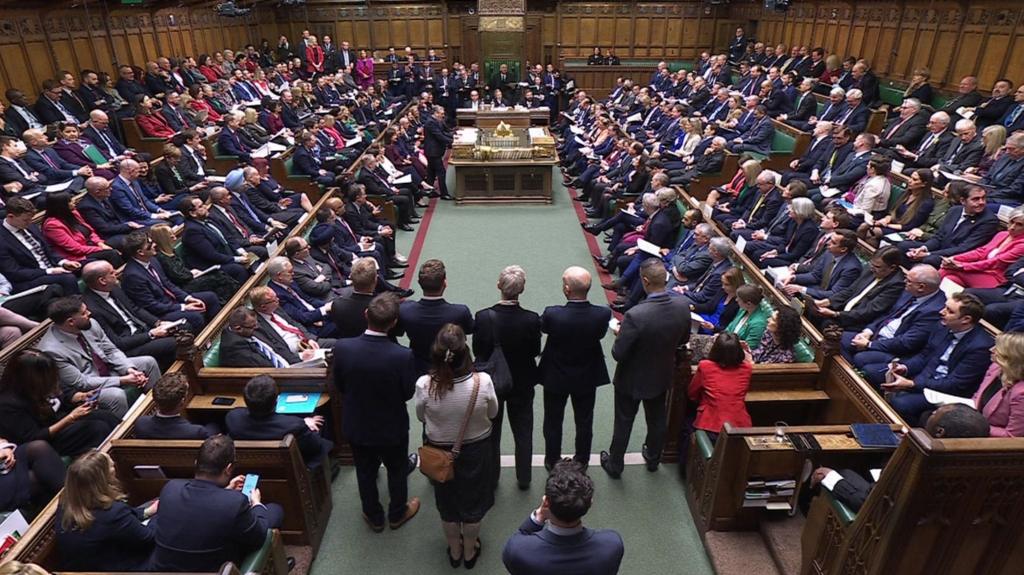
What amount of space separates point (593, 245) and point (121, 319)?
5224mm

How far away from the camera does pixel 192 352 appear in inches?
133

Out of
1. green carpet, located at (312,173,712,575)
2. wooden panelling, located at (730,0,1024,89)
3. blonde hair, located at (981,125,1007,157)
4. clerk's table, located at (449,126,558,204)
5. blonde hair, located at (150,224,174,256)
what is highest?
wooden panelling, located at (730,0,1024,89)

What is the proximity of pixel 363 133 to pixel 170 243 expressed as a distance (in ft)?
20.7

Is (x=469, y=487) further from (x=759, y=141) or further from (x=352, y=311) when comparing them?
(x=759, y=141)

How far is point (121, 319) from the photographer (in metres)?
4.03

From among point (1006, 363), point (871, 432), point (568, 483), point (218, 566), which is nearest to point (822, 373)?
point (871, 432)

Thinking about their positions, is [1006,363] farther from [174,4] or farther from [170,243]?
[174,4]

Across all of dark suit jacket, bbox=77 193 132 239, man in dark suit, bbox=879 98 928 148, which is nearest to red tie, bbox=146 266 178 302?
dark suit jacket, bbox=77 193 132 239

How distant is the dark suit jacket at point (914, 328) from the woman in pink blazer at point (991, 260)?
982 millimetres

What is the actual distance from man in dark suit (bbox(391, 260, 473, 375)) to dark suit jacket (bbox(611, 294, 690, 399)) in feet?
2.82

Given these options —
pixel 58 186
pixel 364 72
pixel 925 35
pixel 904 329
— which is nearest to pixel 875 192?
pixel 904 329

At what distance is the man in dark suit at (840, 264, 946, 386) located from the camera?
3635mm

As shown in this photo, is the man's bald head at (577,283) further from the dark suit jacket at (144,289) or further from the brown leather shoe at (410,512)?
the dark suit jacket at (144,289)

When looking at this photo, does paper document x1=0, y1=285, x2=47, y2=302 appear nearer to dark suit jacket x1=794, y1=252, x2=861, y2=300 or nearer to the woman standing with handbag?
the woman standing with handbag
